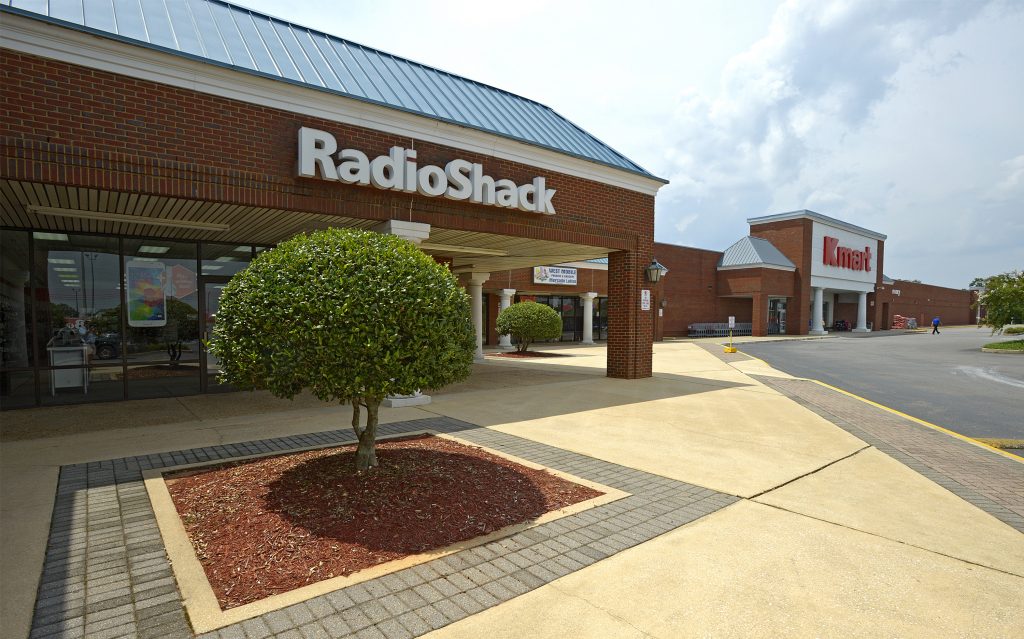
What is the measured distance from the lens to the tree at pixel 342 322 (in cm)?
428

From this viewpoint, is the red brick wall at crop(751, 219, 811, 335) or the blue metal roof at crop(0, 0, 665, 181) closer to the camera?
the blue metal roof at crop(0, 0, 665, 181)

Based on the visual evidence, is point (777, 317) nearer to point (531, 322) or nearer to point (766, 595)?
point (531, 322)

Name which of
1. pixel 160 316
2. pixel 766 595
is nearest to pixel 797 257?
pixel 160 316

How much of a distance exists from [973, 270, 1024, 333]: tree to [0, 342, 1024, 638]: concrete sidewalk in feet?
96.8

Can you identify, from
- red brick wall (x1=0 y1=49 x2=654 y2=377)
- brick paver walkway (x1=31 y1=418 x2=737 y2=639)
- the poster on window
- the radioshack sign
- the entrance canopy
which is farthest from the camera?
the radioshack sign

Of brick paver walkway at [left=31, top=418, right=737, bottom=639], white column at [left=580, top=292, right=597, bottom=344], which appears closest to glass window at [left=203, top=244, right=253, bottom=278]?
brick paver walkway at [left=31, top=418, right=737, bottom=639]

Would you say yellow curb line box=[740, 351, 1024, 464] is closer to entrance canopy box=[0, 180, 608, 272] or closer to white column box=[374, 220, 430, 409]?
entrance canopy box=[0, 180, 608, 272]

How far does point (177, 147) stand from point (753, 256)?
4084 centimetres

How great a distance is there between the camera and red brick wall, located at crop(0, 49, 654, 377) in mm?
6164

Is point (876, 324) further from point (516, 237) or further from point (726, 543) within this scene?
point (726, 543)

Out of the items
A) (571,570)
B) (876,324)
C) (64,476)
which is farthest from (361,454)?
(876,324)

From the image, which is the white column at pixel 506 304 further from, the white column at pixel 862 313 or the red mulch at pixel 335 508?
the white column at pixel 862 313

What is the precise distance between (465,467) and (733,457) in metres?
3.28

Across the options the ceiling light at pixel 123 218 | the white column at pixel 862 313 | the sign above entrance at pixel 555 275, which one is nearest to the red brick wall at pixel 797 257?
the white column at pixel 862 313
